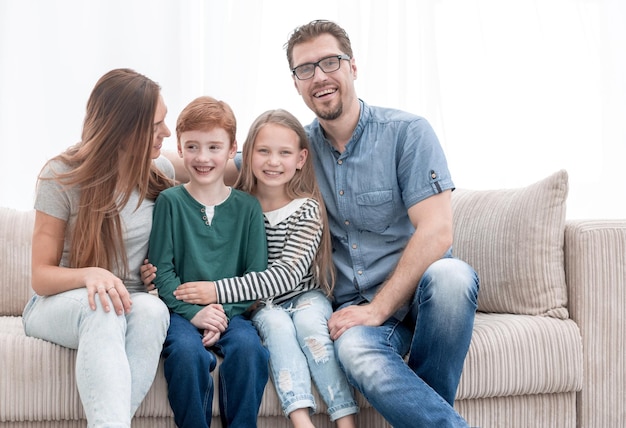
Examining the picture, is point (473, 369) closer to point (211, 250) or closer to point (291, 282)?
point (291, 282)

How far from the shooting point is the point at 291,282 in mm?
1723

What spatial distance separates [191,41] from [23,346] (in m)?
1.54

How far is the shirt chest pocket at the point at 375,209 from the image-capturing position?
1817 millimetres

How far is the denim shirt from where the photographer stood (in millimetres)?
1790

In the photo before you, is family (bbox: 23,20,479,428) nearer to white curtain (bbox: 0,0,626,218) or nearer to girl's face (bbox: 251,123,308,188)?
girl's face (bbox: 251,123,308,188)

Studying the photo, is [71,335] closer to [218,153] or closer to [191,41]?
[218,153]

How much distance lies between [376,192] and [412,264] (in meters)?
0.24

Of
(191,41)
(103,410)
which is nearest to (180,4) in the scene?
(191,41)

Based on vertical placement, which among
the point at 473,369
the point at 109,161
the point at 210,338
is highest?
the point at 109,161

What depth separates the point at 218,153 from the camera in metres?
1.75

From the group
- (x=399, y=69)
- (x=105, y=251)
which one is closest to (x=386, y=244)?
(x=105, y=251)

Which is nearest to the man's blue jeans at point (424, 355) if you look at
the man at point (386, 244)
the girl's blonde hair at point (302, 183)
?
the man at point (386, 244)

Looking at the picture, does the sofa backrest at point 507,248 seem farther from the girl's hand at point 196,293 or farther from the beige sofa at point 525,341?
the girl's hand at point 196,293

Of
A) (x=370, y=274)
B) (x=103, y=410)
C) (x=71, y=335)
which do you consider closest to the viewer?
(x=103, y=410)
